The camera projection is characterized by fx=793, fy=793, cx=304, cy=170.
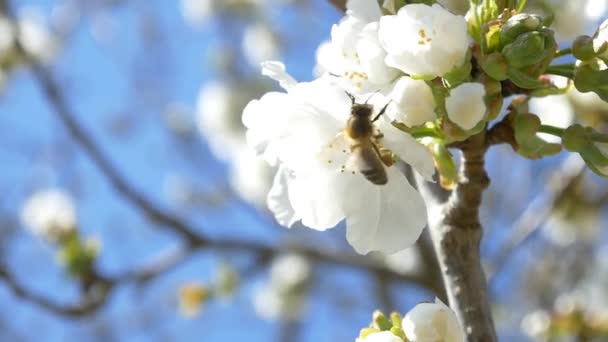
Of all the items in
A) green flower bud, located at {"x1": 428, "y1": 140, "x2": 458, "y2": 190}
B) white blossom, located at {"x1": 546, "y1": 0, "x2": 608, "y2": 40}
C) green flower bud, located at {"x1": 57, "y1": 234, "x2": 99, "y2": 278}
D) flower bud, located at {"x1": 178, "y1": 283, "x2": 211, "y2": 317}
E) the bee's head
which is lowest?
flower bud, located at {"x1": 178, "y1": 283, "x2": 211, "y2": 317}

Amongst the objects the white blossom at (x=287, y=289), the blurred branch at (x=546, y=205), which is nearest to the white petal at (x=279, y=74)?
the blurred branch at (x=546, y=205)

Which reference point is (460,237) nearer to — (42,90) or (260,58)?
(42,90)

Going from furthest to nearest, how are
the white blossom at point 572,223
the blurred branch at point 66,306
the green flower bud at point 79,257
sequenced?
the white blossom at point 572,223
the green flower bud at point 79,257
the blurred branch at point 66,306

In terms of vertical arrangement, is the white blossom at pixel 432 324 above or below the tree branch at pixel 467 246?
above

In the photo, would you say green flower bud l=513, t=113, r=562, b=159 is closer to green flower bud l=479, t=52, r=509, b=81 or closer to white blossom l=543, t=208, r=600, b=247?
green flower bud l=479, t=52, r=509, b=81

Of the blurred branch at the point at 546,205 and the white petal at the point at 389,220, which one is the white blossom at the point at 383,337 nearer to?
the white petal at the point at 389,220

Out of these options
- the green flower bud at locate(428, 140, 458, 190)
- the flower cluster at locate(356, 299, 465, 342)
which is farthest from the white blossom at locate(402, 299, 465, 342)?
the green flower bud at locate(428, 140, 458, 190)
